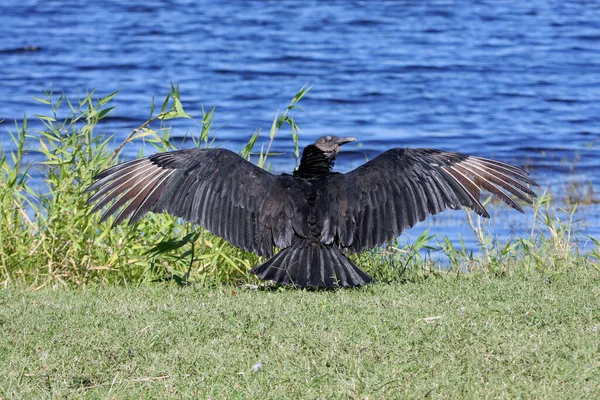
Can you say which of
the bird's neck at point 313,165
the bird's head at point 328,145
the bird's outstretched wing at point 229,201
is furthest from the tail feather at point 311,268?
the bird's head at point 328,145

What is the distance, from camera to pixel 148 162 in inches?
244

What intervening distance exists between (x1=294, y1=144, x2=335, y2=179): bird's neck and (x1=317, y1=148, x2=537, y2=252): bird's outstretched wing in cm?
18

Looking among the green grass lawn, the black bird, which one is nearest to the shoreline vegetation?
the green grass lawn

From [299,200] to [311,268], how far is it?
458 millimetres

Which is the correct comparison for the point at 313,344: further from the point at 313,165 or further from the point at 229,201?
the point at 313,165

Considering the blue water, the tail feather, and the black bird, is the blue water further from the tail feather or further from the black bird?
the tail feather

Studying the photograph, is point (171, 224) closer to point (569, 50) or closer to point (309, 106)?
point (309, 106)

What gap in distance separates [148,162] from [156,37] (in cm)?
1645

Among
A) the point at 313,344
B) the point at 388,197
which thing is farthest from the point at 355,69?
the point at 313,344

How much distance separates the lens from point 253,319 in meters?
4.84

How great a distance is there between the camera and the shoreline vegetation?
13.4 feet

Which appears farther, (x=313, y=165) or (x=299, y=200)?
(x=313, y=165)

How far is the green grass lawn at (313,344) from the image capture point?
13.3 feet

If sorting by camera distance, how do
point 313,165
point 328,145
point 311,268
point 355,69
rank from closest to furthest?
point 311,268
point 313,165
point 328,145
point 355,69
